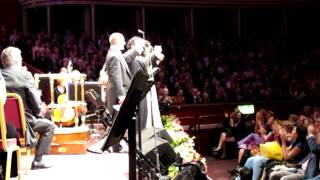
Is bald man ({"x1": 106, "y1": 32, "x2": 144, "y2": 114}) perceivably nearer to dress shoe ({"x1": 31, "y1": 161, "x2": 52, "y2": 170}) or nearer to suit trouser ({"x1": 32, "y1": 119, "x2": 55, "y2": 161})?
suit trouser ({"x1": 32, "y1": 119, "x2": 55, "y2": 161})

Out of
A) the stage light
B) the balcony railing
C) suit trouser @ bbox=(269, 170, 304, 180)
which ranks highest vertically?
the balcony railing

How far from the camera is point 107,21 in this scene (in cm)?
1667

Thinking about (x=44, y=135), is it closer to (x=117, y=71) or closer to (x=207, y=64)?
(x=117, y=71)

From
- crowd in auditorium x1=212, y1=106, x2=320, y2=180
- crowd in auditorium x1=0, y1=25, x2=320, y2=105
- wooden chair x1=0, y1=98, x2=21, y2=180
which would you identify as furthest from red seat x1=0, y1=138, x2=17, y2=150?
Result: crowd in auditorium x1=0, y1=25, x2=320, y2=105

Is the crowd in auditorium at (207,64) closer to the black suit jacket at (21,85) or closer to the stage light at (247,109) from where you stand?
the stage light at (247,109)

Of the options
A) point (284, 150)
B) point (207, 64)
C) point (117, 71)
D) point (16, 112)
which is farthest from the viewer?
point (207, 64)

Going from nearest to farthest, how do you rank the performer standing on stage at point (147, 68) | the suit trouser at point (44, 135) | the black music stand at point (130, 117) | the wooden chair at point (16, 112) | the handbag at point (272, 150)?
the black music stand at point (130, 117)
the wooden chair at point (16, 112)
the suit trouser at point (44, 135)
the performer standing on stage at point (147, 68)
the handbag at point (272, 150)

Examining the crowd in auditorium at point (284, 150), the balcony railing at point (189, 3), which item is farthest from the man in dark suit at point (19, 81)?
the balcony railing at point (189, 3)

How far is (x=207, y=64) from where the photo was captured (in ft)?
47.1

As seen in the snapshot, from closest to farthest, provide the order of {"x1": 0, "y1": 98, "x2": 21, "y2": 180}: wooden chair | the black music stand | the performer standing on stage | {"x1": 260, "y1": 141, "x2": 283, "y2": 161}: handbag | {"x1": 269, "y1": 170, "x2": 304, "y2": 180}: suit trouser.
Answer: the black music stand, {"x1": 0, "y1": 98, "x2": 21, "y2": 180}: wooden chair, the performer standing on stage, {"x1": 269, "y1": 170, "x2": 304, "y2": 180}: suit trouser, {"x1": 260, "y1": 141, "x2": 283, "y2": 161}: handbag

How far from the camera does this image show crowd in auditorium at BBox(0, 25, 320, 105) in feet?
41.8

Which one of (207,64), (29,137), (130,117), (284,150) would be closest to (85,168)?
(29,137)

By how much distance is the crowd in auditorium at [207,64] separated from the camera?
12.7 meters

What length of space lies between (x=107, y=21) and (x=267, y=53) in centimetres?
508
